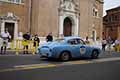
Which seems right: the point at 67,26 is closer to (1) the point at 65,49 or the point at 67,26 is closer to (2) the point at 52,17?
(2) the point at 52,17

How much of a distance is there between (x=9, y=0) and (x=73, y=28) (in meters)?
10.3

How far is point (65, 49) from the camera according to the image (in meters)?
19.0

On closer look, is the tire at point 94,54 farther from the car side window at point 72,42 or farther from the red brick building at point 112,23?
the red brick building at point 112,23

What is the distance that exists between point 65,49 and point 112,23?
55.4 metres

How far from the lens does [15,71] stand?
43.8 ft

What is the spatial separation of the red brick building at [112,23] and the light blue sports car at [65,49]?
164ft

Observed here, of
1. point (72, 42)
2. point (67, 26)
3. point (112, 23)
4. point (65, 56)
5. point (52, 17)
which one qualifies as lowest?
point (65, 56)

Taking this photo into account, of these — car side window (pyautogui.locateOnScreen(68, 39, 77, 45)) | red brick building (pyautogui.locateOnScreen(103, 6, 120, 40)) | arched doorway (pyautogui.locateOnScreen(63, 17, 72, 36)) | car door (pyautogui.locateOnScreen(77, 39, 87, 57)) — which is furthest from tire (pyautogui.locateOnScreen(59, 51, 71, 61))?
red brick building (pyautogui.locateOnScreen(103, 6, 120, 40))

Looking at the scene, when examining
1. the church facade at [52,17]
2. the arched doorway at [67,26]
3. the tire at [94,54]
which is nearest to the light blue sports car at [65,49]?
the tire at [94,54]

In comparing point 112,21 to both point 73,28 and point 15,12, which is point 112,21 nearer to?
point 73,28

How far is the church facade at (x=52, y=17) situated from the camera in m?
32.6

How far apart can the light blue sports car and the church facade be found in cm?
1276

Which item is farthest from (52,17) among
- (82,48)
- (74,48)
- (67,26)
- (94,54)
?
(74,48)

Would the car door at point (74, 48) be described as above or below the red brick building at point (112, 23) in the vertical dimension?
below
